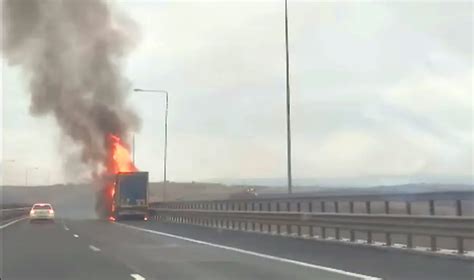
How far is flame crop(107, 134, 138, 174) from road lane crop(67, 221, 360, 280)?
32265mm

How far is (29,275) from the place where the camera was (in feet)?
40.2

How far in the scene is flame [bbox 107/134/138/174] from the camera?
5184 centimetres

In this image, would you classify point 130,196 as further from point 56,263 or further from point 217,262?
point 217,262

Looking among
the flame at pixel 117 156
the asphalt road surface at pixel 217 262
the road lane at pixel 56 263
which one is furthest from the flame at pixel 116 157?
the road lane at pixel 56 263

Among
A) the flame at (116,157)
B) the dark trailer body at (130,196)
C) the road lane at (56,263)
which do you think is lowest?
the road lane at (56,263)

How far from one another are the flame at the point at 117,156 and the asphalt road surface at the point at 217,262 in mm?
31167

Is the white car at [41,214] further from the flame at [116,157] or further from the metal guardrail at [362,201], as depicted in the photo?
the metal guardrail at [362,201]

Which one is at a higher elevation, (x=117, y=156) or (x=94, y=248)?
(x=117, y=156)

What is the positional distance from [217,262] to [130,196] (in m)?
31.3

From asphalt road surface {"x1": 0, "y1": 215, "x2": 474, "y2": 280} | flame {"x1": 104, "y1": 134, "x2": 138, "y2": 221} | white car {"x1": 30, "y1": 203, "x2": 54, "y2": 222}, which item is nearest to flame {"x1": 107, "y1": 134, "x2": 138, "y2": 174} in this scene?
flame {"x1": 104, "y1": 134, "x2": 138, "y2": 221}

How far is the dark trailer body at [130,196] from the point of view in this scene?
44875mm

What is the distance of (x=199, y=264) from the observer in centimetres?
1405

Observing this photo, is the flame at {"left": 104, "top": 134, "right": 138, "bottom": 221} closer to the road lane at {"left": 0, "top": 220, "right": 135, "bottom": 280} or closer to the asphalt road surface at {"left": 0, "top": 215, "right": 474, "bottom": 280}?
the asphalt road surface at {"left": 0, "top": 215, "right": 474, "bottom": 280}

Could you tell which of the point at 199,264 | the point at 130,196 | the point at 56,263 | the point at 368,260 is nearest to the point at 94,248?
the point at 56,263
